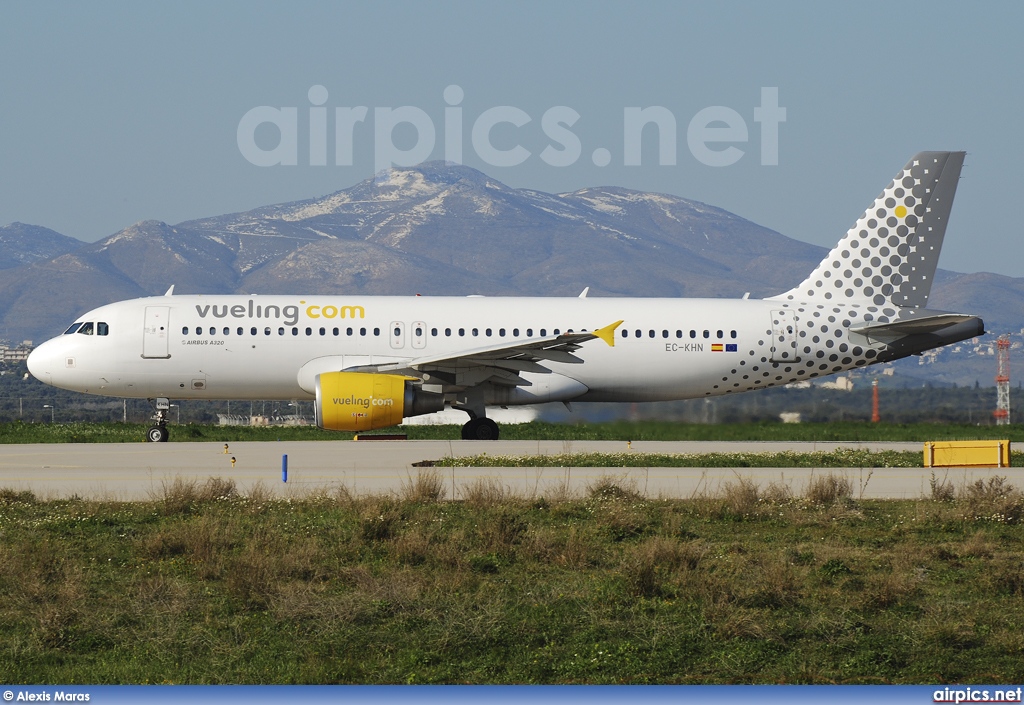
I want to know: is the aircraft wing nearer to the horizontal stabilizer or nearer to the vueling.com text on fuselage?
the vueling.com text on fuselage

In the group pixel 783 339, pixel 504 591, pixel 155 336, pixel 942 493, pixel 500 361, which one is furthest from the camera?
pixel 783 339

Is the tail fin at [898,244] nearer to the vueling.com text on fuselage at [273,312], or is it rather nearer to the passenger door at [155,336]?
the vueling.com text on fuselage at [273,312]

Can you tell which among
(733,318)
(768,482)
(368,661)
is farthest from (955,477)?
(368,661)

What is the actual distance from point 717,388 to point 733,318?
192 centimetres

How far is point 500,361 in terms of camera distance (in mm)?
30281

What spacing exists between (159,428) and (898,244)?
62.6 feet

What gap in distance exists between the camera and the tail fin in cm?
3359

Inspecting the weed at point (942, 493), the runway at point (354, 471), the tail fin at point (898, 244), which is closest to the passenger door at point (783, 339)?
the tail fin at point (898, 244)

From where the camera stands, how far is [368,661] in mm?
10266

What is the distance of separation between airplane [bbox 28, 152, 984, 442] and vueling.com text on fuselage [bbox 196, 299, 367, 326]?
0.04 m

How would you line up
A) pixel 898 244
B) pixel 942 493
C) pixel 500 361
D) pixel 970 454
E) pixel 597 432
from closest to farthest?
pixel 942 493 < pixel 970 454 < pixel 500 361 < pixel 898 244 < pixel 597 432

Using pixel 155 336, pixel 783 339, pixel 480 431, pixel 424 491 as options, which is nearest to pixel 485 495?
pixel 424 491

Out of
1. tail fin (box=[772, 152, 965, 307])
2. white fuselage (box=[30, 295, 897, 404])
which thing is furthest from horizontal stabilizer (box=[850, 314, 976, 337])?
tail fin (box=[772, 152, 965, 307])

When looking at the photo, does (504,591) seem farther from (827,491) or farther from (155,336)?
(155,336)
